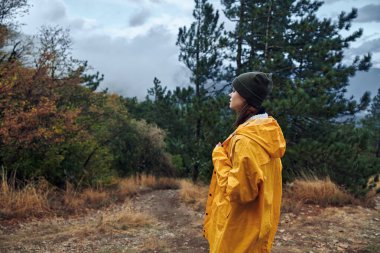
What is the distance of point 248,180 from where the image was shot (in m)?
1.90

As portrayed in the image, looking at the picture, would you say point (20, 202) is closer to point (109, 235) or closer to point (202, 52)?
point (109, 235)

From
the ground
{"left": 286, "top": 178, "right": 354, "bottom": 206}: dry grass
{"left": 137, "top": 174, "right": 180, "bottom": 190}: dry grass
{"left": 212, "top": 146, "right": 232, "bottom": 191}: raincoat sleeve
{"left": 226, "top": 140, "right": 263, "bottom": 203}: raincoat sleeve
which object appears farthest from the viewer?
{"left": 137, "top": 174, "right": 180, "bottom": 190}: dry grass

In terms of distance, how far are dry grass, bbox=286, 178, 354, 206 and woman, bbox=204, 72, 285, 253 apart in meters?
5.84

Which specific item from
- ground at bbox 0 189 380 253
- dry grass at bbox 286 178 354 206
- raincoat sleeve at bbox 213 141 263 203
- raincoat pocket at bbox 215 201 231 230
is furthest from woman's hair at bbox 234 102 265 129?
dry grass at bbox 286 178 354 206

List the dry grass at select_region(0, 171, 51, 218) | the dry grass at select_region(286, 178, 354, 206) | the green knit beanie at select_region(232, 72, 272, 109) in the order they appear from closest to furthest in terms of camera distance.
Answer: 1. the green knit beanie at select_region(232, 72, 272, 109)
2. the dry grass at select_region(0, 171, 51, 218)
3. the dry grass at select_region(286, 178, 354, 206)

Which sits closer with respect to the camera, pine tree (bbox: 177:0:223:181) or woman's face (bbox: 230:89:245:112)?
woman's face (bbox: 230:89:245:112)

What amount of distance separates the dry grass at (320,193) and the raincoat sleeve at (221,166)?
5.99 meters

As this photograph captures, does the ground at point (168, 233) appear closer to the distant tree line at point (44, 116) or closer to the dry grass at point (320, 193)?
the dry grass at point (320, 193)

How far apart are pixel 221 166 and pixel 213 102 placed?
8193 millimetres

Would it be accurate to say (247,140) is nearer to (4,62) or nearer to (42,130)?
(42,130)

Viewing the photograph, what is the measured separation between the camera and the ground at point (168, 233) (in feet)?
17.0

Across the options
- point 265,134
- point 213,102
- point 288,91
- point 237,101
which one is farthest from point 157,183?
point 265,134

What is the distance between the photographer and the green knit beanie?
218 cm

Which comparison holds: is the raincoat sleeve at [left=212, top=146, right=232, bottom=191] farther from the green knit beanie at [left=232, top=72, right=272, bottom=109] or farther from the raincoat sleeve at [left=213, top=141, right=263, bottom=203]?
the green knit beanie at [left=232, top=72, right=272, bottom=109]
